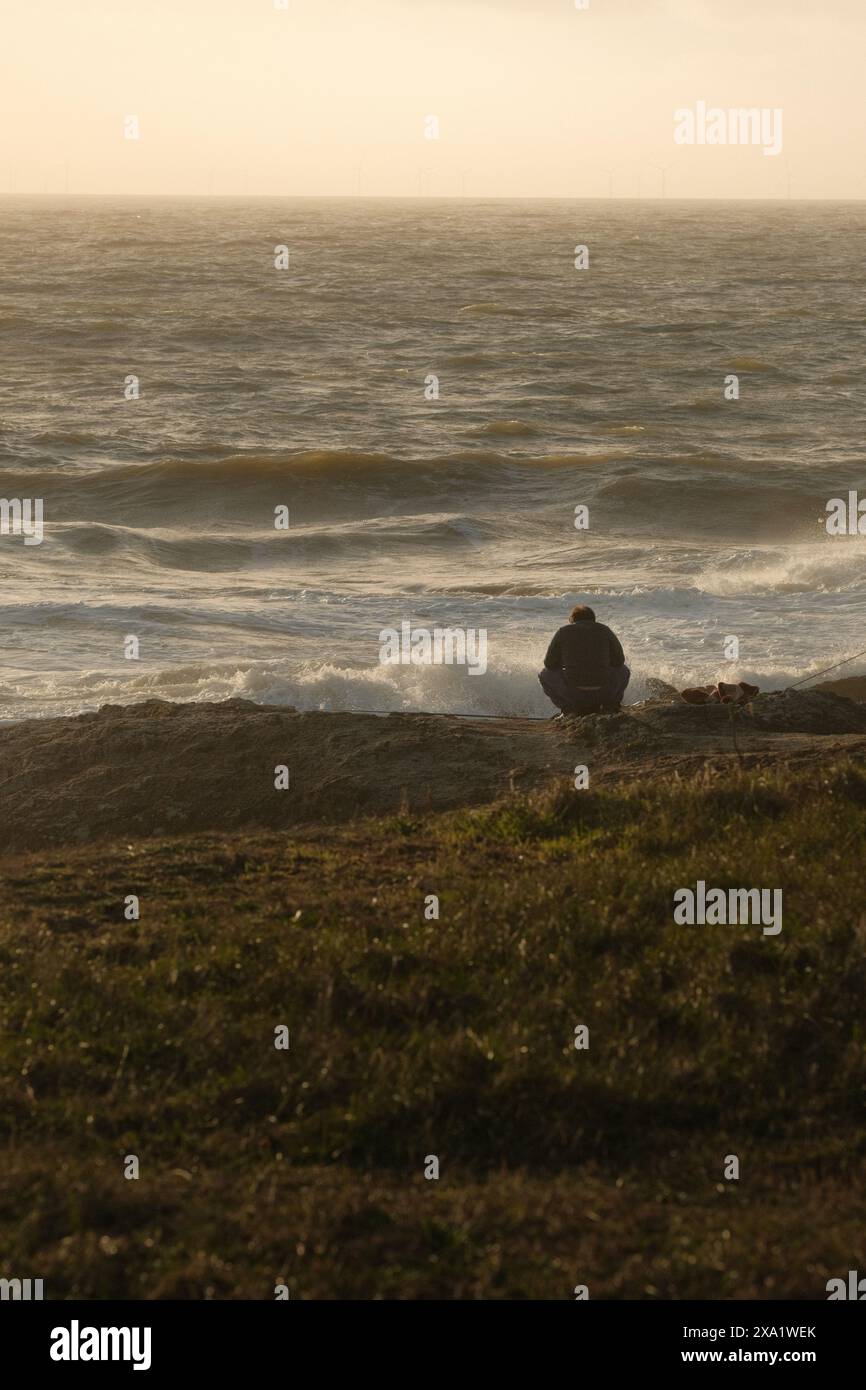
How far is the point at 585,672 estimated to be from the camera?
1326cm

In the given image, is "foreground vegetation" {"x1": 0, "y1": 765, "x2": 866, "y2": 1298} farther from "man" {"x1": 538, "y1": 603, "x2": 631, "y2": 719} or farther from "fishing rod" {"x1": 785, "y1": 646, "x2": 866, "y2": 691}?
"fishing rod" {"x1": 785, "y1": 646, "x2": 866, "y2": 691}

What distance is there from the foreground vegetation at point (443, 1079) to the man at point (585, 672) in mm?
4875

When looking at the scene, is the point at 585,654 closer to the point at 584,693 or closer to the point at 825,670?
the point at 584,693

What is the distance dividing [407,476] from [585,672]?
20.4 meters

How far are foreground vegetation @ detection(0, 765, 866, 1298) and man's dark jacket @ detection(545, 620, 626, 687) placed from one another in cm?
488

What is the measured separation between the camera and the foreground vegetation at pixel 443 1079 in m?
4.83

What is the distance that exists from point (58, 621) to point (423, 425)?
21.2 metres

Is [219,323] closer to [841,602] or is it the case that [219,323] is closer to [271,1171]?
[841,602]

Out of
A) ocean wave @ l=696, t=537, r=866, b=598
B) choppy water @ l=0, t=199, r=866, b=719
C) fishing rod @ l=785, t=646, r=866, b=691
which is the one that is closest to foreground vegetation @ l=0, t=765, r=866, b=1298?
fishing rod @ l=785, t=646, r=866, b=691

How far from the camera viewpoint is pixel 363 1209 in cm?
505

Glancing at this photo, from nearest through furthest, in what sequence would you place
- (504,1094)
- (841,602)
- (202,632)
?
(504,1094), (202,632), (841,602)

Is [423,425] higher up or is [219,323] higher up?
[219,323]

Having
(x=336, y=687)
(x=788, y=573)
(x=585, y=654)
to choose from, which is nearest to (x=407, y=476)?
(x=788, y=573)
